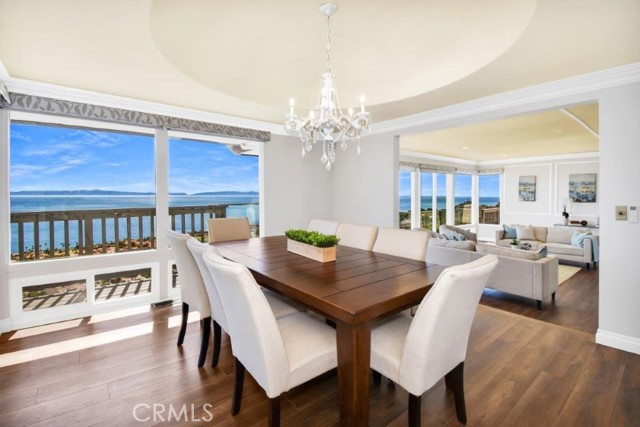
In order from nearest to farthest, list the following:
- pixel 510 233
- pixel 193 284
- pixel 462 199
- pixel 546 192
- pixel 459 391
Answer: pixel 459 391 → pixel 193 284 → pixel 510 233 → pixel 546 192 → pixel 462 199

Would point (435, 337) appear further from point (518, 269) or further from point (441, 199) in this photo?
point (441, 199)

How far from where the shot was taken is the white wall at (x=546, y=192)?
24.7ft

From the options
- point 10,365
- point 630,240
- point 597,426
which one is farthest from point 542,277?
point 10,365

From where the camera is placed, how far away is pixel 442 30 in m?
2.20

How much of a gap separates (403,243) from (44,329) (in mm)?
3558

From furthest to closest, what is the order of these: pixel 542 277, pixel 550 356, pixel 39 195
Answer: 1. pixel 542 277
2. pixel 39 195
3. pixel 550 356

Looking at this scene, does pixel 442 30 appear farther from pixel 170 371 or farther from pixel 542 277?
pixel 170 371

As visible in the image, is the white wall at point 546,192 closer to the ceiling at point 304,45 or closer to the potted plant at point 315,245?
the ceiling at point 304,45

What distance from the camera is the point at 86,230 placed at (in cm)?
348

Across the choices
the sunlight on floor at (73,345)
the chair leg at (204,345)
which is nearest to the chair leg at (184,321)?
the chair leg at (204,345)

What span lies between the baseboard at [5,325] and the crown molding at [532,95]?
487cm

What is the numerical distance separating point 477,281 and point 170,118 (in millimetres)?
3634

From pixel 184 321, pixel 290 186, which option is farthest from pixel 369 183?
pixel 184 321

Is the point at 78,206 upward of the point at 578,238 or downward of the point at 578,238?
upward
